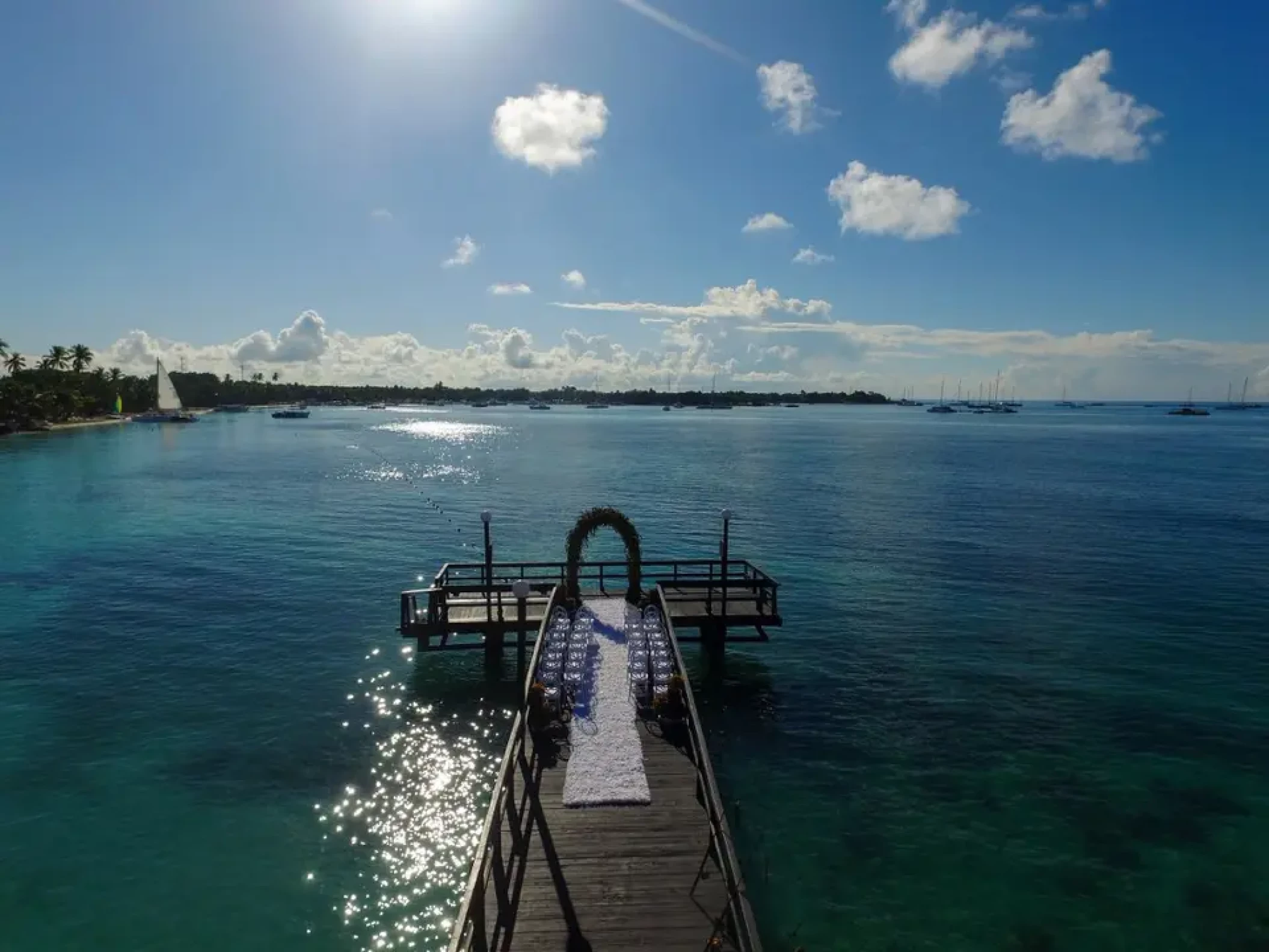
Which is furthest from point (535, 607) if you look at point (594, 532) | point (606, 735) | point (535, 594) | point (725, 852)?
point (725, 852)

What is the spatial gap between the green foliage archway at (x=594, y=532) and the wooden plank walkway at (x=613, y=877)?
1091 centimetres

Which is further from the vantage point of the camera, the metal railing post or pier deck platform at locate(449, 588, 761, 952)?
the metal railing post

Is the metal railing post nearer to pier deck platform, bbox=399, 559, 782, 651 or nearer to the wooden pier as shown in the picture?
pier deck platform, bbox=399, 559, 782, 651

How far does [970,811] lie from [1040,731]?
19.3 feet

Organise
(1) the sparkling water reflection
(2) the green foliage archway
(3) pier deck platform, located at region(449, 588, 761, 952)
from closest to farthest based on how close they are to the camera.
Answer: (3) pier deck platform, located at region(449, 588, 761, 952) < (1) the sparkling water reflection < (2) the green foliage archway

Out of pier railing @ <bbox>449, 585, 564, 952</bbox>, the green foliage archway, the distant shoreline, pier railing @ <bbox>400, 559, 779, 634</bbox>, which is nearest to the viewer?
pier railing @ <bbox>449, 585, 564, 952</bbox>

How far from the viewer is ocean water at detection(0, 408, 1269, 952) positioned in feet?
48.1

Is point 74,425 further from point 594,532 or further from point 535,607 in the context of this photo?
point 594,532

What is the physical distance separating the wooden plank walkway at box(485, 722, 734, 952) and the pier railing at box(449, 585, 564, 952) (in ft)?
0.32

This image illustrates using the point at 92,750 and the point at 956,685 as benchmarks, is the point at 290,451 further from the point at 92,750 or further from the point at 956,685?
the point at 956,685

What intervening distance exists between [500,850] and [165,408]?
721ft

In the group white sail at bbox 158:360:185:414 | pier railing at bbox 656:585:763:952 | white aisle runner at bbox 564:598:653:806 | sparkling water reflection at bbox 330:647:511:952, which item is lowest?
sparkling water reflection at bbox 330:647:511:952

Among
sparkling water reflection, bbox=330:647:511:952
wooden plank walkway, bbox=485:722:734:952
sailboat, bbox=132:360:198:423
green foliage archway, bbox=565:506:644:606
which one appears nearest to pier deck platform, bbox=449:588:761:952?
wooden plank walkway, bbox=485:722:734:952

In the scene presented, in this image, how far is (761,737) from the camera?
21625 millimetres
